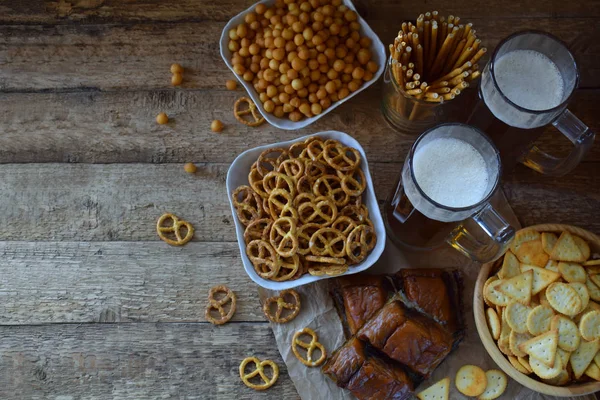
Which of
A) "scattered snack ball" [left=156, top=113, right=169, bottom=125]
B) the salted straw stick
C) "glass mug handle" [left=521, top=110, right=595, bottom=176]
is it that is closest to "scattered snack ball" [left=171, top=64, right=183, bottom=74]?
"scattered snack ball" [left=156, top=113, right=169, bottom=125]

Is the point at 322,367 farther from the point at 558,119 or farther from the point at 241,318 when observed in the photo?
the point at 558,119

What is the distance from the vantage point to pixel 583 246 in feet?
5.56

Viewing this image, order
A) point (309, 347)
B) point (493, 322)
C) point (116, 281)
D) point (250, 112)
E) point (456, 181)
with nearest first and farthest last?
1. point (456, 181)
2. point (493, 322)
3. point (309, 347)
4. point (116, 281)
5. point (250, 112)

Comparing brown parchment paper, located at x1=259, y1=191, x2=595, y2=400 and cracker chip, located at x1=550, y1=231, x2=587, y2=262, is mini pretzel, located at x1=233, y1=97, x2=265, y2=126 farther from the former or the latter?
cracker chip, located at x1=550, y1=231, x2=587, y2=262

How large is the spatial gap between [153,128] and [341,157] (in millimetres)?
684

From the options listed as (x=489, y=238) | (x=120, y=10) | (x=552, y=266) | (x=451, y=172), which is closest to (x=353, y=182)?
(x=451, y=172)

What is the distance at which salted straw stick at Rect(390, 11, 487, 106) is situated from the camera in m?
1.63

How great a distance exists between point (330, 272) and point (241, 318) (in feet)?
1.23

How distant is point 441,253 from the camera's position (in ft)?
6.04

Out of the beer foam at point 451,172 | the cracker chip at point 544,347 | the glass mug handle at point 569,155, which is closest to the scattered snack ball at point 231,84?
the beer foam at point 451,172

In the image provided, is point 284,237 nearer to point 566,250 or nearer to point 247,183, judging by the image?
point 247,183

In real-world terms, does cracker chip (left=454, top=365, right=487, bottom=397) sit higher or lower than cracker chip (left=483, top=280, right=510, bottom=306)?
lower

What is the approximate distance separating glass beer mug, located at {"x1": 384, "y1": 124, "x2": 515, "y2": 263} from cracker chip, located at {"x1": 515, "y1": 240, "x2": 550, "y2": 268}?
15 cm

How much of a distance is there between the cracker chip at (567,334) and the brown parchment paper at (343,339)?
199 millimetres
